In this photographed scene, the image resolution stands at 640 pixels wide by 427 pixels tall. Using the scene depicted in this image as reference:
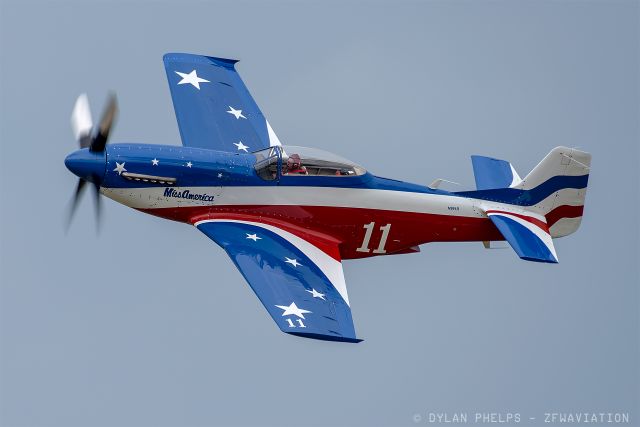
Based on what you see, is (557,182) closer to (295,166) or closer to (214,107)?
(295,166)

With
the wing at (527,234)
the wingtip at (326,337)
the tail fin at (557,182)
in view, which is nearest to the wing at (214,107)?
the wing at (527,234)

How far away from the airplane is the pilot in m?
0.02

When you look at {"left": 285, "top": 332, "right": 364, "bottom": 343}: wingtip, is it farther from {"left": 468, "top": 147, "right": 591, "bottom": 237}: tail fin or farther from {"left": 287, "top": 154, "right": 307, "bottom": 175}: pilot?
{"left": 468, "top": 147, "right": 591, "bottom": 237}: tail fin

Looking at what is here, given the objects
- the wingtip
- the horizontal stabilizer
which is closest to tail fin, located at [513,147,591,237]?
the horizontal stabilizer

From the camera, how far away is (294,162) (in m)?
29.4

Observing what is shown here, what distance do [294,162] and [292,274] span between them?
7.81 ft

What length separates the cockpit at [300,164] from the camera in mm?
29312

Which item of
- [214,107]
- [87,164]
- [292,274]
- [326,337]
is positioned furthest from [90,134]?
[326,337]

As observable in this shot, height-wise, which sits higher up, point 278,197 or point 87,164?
point 87,164

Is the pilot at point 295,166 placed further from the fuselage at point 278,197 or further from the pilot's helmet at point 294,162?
the fuselage at point 278,197

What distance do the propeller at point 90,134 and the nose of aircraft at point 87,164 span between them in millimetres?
29

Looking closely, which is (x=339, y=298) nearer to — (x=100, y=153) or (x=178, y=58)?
(x=100, y=153)

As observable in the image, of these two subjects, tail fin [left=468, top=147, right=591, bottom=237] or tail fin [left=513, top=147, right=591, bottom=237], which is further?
tail fin [left=513, top=147, right=591, bottom=237]

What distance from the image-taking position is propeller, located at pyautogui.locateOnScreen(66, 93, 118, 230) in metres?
28.9
